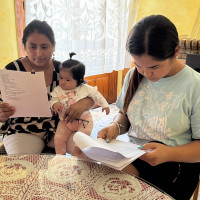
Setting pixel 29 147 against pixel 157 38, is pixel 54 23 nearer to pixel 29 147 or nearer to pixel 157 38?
pixel 29 147

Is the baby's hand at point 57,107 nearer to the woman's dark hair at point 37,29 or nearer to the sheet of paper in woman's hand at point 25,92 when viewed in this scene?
the sheet of paper in woman's hand at point 25,92

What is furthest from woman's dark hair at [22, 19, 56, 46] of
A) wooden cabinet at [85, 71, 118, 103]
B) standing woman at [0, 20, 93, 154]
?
wooden cabinet at [85, 71, 118, 103]

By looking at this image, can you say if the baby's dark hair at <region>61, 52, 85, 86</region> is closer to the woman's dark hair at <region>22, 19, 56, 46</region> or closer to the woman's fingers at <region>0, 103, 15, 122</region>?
the woman's dark hair at <region>22, 19, 56, 46</region>

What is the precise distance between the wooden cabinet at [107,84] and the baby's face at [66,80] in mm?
2154

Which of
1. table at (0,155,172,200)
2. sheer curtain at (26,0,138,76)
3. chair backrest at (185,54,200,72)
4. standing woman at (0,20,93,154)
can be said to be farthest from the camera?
sheer curtain at (26,0,138,76)

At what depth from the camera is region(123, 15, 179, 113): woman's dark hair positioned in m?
0.85

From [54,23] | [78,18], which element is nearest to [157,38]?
[54,23]

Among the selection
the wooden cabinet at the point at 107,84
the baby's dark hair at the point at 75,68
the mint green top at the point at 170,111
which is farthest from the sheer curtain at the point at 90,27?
the mint green top at the point at 170,111

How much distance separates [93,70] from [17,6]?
4.07 feet

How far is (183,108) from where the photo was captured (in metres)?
0.92

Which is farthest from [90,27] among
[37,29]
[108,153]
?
[108,153]

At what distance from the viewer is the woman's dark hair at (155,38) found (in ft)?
2.78

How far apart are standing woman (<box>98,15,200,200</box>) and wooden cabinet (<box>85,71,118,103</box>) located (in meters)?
2.53

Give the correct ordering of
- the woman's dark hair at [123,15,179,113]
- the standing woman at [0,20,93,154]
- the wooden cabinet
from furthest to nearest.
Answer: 1. the wooden cabinet
2. the standing woman at [0,20,93,154]
3. the woman's dark hair at [123,15,179,113]
